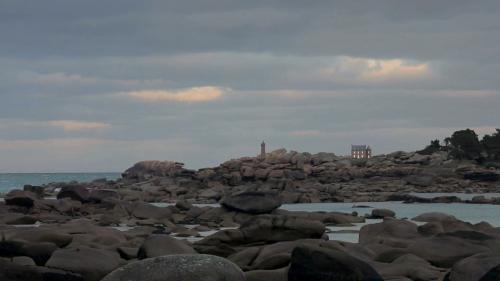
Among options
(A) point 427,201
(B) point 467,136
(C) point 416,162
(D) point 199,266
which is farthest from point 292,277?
(B) point 467,136

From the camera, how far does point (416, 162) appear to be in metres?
102

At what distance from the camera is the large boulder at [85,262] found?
1717 cm

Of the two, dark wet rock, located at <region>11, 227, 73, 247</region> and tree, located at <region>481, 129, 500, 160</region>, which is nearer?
dark wet rock, located at <region>11, 227, 73, 247</region>

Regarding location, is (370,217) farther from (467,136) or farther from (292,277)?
(467,136)

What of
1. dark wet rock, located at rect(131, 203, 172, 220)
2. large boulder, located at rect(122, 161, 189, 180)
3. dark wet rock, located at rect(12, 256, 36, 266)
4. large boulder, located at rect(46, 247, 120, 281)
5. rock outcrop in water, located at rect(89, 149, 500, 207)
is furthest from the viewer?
large boulder, located at rect(122, 161, 189, 180)

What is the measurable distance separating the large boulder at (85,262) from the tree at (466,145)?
3599 inches

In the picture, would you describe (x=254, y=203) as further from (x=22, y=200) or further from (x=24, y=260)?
(x=24, y=260)

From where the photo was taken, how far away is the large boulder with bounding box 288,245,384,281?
572 inches

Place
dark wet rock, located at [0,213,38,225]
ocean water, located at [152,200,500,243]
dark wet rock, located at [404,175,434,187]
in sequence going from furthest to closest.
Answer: dark wet rock, located at [404,175,434,187] → dark wet rock, located at [0,213,38,225] → ocean water, located at [152,200,500,243]

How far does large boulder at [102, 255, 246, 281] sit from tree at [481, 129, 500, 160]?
97893 millimetres

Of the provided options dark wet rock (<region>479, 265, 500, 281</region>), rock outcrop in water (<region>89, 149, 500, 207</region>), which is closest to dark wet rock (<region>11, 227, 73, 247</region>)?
dark wet rock (<region>479, 265, 500, 281</region>)

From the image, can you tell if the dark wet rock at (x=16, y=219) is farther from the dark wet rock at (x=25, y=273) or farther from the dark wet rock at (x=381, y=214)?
the dark wet rock at (x=25, y=273)

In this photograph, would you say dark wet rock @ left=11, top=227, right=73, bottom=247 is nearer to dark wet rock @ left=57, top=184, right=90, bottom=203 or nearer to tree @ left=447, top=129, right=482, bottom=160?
dark wet rock @ left=57, top=184, right=90, bottom=203

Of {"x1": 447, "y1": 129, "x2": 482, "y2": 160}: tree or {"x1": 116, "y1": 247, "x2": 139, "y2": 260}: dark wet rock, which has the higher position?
{"x1": 447, "y1": 129, "x2": 482, "y2": 160}: tree
